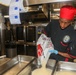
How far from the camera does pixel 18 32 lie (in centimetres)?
346

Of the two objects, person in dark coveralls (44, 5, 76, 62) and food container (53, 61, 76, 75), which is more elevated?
person in dark coveralls (44, 5, 76, 62)

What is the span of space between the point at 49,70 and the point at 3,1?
0.64 meters

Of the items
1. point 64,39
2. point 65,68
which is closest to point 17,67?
point 65,68

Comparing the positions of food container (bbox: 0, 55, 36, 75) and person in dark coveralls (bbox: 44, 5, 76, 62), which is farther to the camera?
person in dark coveralls (bbox: 44, 5, 76, 62)

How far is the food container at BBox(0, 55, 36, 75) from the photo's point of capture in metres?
0.96

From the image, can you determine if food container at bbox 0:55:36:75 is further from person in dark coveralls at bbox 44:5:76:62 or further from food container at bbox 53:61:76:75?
person in dark coveralls at bbox 44:5:76:62

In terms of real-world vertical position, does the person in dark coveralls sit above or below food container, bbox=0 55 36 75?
above

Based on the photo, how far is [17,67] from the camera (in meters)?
1.10

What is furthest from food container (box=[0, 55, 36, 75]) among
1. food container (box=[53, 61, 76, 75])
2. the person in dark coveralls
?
the person in dark coveralls

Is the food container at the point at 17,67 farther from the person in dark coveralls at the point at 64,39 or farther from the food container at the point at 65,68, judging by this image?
the person in dark coveralls at the point at 64,39

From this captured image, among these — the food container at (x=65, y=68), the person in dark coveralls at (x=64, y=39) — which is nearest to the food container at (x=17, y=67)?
the food container at (x=65, y=68)

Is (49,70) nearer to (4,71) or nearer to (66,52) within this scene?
(4,71)

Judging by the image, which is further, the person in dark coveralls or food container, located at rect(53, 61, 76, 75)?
the person in dark coveralls

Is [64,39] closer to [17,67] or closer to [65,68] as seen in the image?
[65,68]
